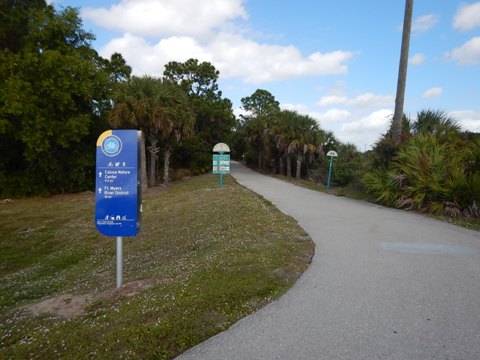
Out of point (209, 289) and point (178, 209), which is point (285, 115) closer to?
point (178, 209)

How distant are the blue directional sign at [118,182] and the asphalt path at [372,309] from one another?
2.16 metres

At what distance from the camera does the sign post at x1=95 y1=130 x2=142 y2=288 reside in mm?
4508

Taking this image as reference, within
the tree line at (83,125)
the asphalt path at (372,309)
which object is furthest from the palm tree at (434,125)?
the asphalt path at (372,309)

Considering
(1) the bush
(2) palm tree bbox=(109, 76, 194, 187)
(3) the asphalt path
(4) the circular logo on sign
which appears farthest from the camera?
(2) palm tree bbox=(109, 76, 194, 187)

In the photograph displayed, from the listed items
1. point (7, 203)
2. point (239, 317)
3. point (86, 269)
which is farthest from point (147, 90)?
point (239, 317)

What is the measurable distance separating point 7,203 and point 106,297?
1799 cm

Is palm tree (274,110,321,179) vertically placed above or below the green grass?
above

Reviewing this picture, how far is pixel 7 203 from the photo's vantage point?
18703mm

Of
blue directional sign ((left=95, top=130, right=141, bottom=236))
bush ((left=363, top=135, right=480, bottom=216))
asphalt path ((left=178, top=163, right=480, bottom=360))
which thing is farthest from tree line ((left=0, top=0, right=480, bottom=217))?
blue directional sign ((left=95, top=130, right=141, bottom=236))

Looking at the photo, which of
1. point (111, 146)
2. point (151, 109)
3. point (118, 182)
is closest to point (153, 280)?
point (118, 182)

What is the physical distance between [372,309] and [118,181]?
Result: 11.4ft

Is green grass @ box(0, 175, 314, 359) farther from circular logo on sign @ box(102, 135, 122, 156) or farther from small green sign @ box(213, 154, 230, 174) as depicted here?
small green sign @ box(213, 154, 230, 174)

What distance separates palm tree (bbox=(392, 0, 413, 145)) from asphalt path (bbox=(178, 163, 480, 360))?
8409mm

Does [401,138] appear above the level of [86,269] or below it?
above
